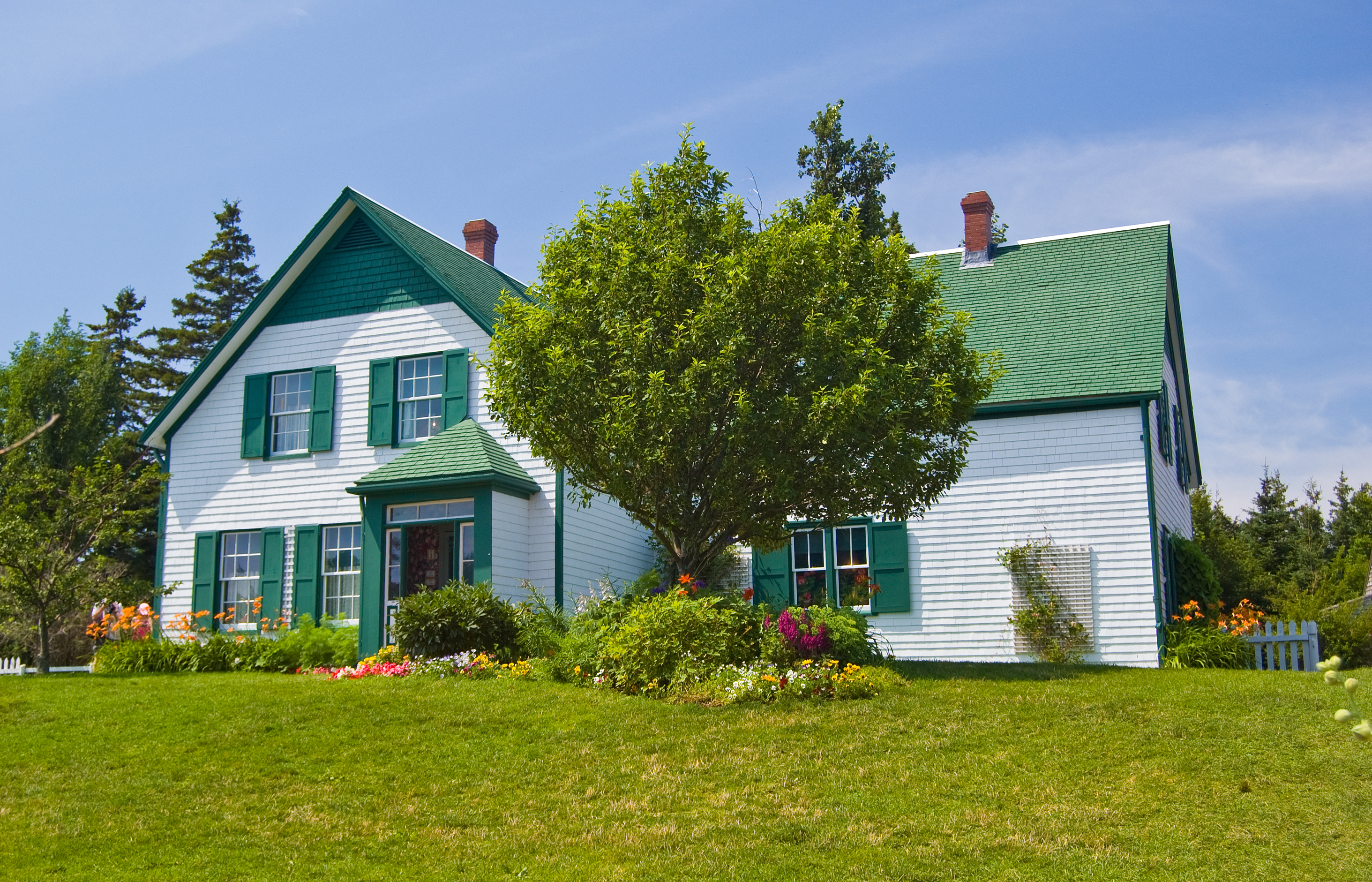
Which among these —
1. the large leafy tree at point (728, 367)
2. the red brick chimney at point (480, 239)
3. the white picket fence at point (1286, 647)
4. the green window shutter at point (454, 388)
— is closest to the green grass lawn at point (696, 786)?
the large leafy tree at point (728, 367)

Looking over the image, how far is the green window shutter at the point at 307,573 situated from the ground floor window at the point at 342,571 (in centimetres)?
13

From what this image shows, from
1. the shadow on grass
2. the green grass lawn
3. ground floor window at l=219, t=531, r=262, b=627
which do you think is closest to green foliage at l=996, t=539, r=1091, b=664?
the shadow on grass

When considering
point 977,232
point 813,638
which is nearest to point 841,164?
point 977,232

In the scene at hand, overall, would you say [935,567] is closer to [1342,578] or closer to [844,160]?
[1342,578]

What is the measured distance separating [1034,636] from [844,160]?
52.9 ft

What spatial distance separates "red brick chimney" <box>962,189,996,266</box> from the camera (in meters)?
22.2

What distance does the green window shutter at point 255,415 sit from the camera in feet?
65.6

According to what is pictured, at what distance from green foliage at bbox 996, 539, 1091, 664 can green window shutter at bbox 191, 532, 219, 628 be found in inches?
510

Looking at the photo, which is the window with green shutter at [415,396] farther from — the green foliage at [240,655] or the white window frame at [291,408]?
the green foliage at [240,655]

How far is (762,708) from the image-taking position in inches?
454

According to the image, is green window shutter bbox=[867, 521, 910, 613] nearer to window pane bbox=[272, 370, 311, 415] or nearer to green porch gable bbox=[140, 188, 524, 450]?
green porch gable bbox=[140, 188, 524, 450]

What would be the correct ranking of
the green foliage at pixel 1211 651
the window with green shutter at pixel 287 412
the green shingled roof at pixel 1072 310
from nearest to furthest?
the green foliage at pixel 1211 651
the green shingled roof at pixel 1072 310
the window with green shutter at pixel 287 412

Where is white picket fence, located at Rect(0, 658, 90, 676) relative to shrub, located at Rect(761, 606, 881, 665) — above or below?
below

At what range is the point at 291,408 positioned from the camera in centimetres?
2014
